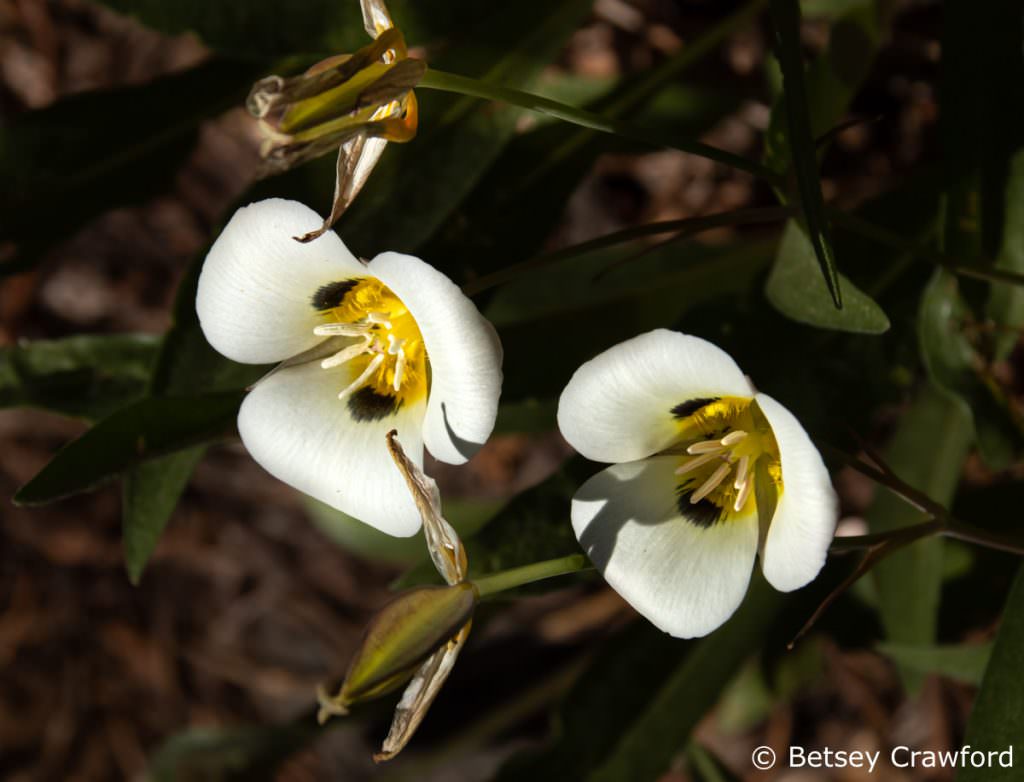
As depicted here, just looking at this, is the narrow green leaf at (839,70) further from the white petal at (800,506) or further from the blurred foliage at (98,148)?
the blurred foliage at (98,148)

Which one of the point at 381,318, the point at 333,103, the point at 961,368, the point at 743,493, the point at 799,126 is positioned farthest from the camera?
the point at 961,368

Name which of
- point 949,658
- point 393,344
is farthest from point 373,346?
point 949,658

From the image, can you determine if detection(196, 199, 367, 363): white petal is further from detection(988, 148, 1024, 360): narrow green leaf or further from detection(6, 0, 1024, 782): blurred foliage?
detection(988, 148, 1024, 360): narrow green leaf

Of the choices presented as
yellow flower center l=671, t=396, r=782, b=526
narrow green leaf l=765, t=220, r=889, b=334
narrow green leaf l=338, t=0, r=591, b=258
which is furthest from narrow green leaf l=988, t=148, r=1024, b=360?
narrow green leaf l=338, t=0, r=591, b=258

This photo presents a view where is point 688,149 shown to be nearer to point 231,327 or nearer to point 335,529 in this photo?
point 231,327

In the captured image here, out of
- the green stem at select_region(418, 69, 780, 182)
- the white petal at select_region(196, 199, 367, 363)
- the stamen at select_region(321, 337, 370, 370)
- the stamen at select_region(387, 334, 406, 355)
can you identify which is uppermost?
the green stem at select_region(418, 69, 780, 182)

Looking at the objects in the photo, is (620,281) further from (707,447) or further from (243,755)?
(243,755)
